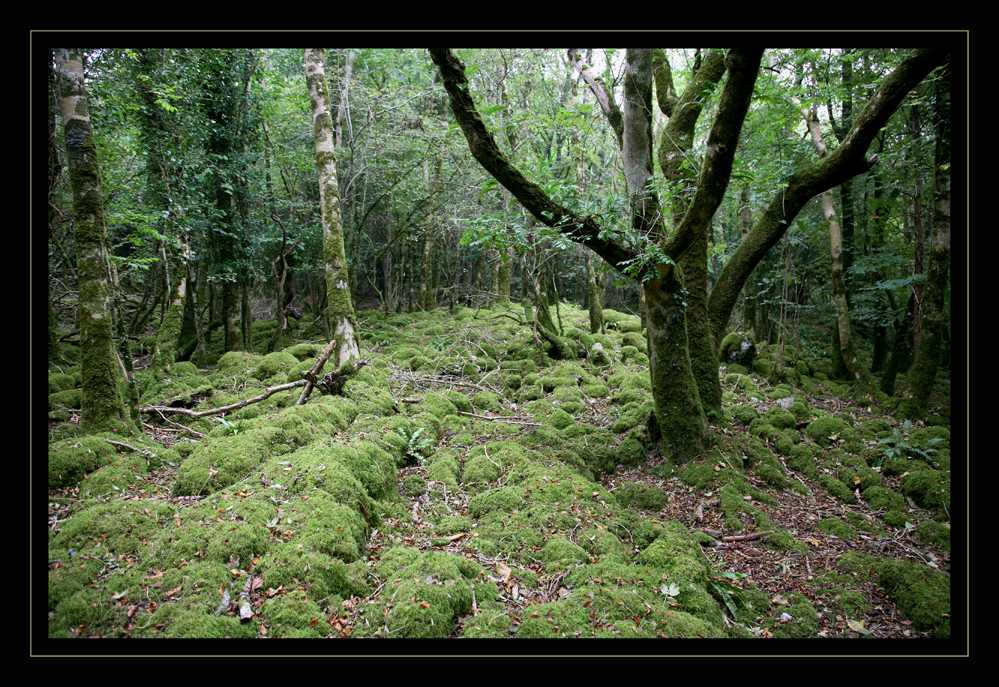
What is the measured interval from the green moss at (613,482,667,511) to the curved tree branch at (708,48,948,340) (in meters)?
2.73

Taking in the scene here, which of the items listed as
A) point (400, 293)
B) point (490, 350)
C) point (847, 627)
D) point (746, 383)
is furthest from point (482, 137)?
point (400, 293)

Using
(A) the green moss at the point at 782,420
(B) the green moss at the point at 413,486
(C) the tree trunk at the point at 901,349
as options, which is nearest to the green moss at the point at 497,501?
(B) the green moss at the point at 413,486

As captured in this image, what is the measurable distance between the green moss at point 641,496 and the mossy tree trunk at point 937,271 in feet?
17.9

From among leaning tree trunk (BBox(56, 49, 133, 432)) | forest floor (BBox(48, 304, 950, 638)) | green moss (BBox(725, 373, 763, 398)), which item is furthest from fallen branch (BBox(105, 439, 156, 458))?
green moss (BBox(725, 373, 763, 398))

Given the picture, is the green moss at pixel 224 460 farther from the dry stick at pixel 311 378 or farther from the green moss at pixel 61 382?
the green moss at pixel 61 382

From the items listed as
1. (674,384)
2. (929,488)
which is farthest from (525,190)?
(929,488)

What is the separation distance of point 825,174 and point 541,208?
3.21 metres

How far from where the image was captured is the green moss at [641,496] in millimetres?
4887

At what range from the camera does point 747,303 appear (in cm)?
1438

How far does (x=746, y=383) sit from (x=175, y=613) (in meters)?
9.27

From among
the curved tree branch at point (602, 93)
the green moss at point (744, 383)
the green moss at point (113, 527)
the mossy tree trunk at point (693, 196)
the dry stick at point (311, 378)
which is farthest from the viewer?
the green moss at point (744, 383)

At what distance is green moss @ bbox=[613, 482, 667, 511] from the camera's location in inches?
192

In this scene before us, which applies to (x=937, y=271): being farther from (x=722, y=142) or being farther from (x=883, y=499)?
(x=722, y=142)

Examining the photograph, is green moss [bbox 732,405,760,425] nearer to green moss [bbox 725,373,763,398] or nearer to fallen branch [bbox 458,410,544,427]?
green moss [bbox 725,373,763,398]
